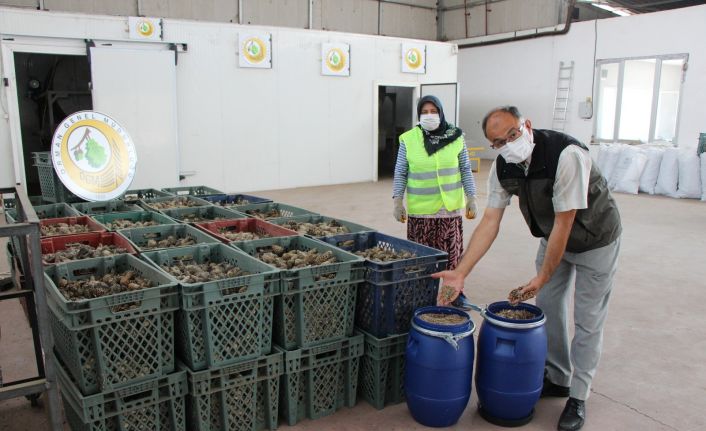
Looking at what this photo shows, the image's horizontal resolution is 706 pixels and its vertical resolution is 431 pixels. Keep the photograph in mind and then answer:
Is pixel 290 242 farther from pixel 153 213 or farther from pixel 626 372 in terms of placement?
pixel 626 372

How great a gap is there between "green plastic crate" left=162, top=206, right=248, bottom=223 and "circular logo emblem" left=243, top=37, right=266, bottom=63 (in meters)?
5.44

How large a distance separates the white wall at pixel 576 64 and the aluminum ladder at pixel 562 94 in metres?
0.11

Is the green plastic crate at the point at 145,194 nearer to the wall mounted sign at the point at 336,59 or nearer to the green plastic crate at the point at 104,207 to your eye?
the green plastic crate at the point at 104,207

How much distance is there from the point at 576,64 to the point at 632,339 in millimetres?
9921

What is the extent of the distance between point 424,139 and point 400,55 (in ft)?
24.1

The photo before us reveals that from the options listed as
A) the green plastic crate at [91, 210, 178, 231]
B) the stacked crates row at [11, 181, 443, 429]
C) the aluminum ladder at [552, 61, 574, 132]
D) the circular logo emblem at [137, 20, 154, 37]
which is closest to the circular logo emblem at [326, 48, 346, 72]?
the circular logo emblem at [137, 20, 154, 37]

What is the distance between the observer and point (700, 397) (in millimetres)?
2789

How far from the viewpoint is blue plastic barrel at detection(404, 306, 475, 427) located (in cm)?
233

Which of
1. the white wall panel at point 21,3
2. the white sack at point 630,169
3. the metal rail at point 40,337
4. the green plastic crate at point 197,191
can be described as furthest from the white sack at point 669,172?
the white wall panel at point 21,3

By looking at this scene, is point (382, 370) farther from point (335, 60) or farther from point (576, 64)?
point (576, 64)

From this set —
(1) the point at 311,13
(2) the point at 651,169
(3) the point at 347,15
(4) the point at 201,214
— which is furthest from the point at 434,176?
(3) the point at 347,15

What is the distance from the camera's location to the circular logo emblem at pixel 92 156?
3756 millimetres

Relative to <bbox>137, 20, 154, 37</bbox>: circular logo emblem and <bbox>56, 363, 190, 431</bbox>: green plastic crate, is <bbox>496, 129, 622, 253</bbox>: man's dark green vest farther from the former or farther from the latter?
<bbox>137, 20, 154, 37</bbox>: circular logo emblem

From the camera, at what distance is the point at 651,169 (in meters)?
9.51
